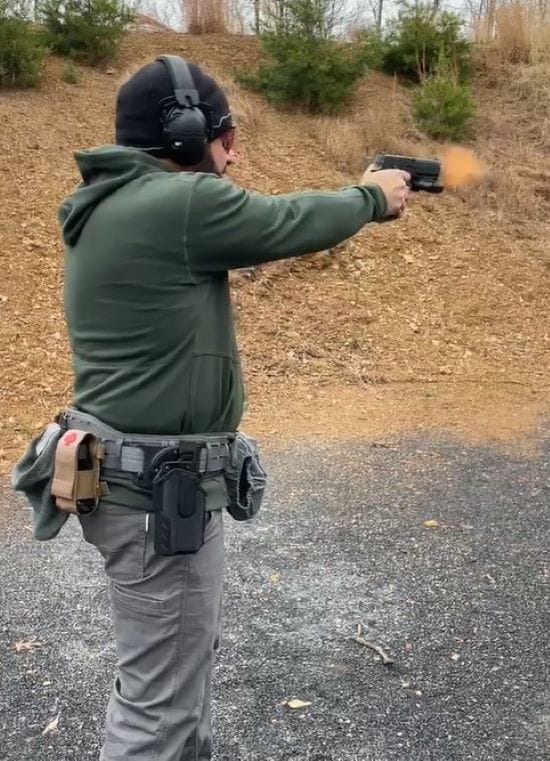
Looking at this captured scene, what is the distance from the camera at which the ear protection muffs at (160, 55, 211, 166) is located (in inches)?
91.3

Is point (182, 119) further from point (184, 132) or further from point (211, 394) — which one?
point (211, 394)

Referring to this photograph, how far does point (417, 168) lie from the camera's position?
2902mm

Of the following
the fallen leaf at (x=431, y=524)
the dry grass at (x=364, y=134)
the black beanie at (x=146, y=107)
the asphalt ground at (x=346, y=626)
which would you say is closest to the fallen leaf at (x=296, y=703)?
the asphalt ground at (x=346, y=626)

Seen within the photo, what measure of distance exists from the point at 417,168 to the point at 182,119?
940mm

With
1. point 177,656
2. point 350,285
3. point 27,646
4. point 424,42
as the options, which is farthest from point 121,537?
point 424,42

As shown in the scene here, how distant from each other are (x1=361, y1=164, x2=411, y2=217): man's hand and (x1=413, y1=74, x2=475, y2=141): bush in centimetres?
1025

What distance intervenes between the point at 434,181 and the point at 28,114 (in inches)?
373

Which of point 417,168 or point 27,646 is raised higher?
Answer: point 417,168

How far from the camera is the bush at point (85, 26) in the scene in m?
12.5

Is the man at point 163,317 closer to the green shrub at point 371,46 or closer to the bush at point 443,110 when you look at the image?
the bush at point 443,110

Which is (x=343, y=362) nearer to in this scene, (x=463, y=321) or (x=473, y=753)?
(x=463, y=321)

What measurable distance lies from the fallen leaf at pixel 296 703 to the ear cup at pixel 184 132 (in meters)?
2.17

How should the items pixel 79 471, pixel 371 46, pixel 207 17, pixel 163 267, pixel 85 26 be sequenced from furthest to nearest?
1. pixel 207 17
2. pixel 371 46
3. pixel 85 26
4. pixel 79 471
5. pixel 163 267

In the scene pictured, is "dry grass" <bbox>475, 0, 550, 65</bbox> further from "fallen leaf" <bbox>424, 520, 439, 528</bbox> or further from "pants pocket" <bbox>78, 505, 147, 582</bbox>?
"pants pocket" <bbox>78, 505, 147, 582</bbox>
